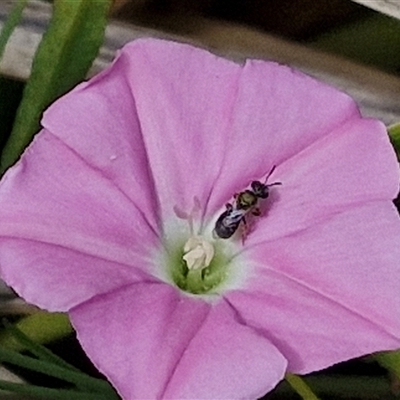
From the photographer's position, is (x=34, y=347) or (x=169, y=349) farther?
(x=34, y=347)

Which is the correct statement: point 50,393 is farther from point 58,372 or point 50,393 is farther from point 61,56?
point 61,56

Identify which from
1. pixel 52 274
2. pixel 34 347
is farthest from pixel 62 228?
pixel 34 347

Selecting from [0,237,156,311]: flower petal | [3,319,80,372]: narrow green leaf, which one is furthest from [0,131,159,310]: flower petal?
[3,319,80,372]: narrow green leaf

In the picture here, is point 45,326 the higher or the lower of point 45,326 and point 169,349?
the lower

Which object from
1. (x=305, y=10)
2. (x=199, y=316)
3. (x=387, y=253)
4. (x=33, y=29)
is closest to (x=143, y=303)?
(x=199, y=316)

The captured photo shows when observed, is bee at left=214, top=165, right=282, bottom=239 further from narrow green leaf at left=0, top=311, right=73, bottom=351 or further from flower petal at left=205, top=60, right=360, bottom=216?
narrow green leaf at left=0, top=311, right=73, bottom=351

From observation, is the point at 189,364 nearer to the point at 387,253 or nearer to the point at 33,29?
the point at 387,253
